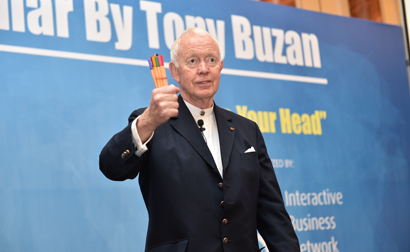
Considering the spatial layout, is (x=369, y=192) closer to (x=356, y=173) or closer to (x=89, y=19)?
(x=356, y=173)

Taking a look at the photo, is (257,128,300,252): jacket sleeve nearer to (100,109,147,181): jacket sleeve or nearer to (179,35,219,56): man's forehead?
(179,35,219,56): man's forehead

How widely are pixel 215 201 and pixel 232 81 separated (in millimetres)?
1970

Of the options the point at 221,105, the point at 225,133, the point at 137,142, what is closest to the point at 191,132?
the point at 225,133

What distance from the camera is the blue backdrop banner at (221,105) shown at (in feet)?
9.33

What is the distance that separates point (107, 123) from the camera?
313 cm

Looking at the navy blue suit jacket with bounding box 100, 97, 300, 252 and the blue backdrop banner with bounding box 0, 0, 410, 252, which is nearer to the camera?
the navy blue suit jacket with bounding box 100, 97, 300, 252

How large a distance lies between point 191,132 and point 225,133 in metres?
0.18

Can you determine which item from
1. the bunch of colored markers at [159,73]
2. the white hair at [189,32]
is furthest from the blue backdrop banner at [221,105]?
the bunch of colored markers at [159,73]

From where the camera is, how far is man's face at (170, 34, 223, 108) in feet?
6.73

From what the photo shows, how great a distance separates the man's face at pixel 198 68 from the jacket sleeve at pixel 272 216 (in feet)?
1.24

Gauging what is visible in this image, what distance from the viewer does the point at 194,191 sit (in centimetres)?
184

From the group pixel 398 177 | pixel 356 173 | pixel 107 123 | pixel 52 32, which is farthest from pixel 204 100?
pixel 398 177

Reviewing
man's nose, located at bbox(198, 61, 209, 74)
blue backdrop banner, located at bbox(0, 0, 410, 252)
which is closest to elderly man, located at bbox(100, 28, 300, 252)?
man's nose, located at bbox(198, 61, 209, 74)

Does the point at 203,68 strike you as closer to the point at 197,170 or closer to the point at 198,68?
the point at 198,68
